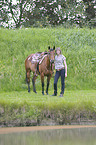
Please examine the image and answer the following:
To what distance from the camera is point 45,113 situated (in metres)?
8.28

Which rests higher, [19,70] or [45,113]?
[45,113]

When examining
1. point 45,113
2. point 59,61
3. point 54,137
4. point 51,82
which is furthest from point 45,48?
point 54,137

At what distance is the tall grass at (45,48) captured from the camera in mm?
17844

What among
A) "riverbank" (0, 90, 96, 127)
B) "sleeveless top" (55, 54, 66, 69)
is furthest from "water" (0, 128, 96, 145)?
"sleeveless top" (55, 54, 66, 69)

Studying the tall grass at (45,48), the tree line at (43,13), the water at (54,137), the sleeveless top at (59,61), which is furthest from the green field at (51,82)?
the tree line at (43,13)

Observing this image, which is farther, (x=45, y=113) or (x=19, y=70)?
(x=19, y=70)

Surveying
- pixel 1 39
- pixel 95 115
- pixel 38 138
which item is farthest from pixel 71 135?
pixel 1 39

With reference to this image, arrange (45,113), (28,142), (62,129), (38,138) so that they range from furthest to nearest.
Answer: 1. (45,113)
2. (62,129)
3. (38,138)
4. (28,142)

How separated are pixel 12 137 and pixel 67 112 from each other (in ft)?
7.12

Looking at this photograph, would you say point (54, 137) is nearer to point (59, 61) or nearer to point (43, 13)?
point (59, 61)

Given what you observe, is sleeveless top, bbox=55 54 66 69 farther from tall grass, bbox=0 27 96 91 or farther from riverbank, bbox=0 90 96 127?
tall grass, bbox=0 27 96 91

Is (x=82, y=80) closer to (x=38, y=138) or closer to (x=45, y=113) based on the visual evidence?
(x=45, y=113)

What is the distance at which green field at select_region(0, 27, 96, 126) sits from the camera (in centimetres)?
830

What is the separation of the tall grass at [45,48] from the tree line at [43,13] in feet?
17.0
